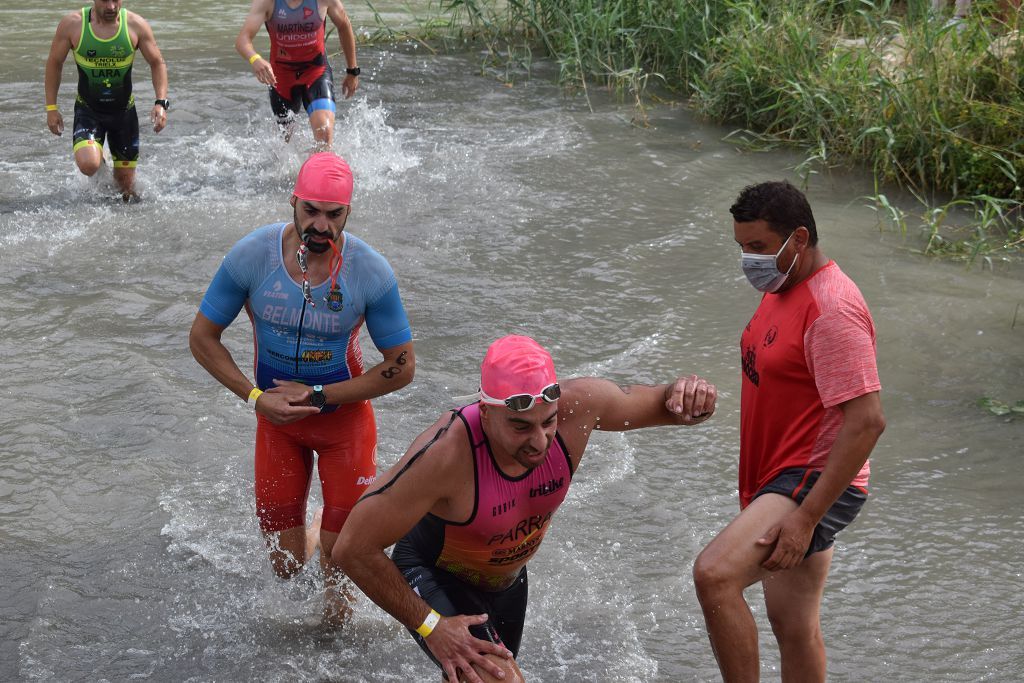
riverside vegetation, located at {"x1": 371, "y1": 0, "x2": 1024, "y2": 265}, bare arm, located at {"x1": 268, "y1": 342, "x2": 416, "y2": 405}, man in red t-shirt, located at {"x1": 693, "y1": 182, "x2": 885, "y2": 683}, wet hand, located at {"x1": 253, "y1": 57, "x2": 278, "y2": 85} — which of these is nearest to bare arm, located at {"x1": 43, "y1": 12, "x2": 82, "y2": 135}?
wet hand, located at {"x1": 253, "y1": 57, "x2": 278, "y2": 85}

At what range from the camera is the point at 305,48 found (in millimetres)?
10484

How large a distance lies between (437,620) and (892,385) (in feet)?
14.1

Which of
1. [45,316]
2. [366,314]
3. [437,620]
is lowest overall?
[45,316]

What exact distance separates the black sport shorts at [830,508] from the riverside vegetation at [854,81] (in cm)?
530

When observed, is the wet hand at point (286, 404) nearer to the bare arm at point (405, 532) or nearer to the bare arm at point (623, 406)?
the bare arm at point (405, 532)

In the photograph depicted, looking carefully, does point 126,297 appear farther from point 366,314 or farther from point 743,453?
point 743,453

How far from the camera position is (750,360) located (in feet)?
14.2

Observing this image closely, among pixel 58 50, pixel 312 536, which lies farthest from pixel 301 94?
pixel 312 536

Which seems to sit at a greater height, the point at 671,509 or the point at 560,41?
the point at 560,41

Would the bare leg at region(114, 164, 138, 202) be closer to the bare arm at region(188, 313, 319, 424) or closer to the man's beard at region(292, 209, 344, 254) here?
the bare arm at region(188, 313, 319, 424)

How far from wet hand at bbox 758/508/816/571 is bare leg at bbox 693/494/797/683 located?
0.02 metres

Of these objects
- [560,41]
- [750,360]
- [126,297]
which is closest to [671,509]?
[750,360]

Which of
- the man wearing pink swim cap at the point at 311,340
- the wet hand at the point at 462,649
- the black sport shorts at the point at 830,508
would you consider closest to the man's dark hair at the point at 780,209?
the black sport shorts at the point at 830,508

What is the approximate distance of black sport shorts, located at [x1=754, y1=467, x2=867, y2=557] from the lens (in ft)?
13.4
